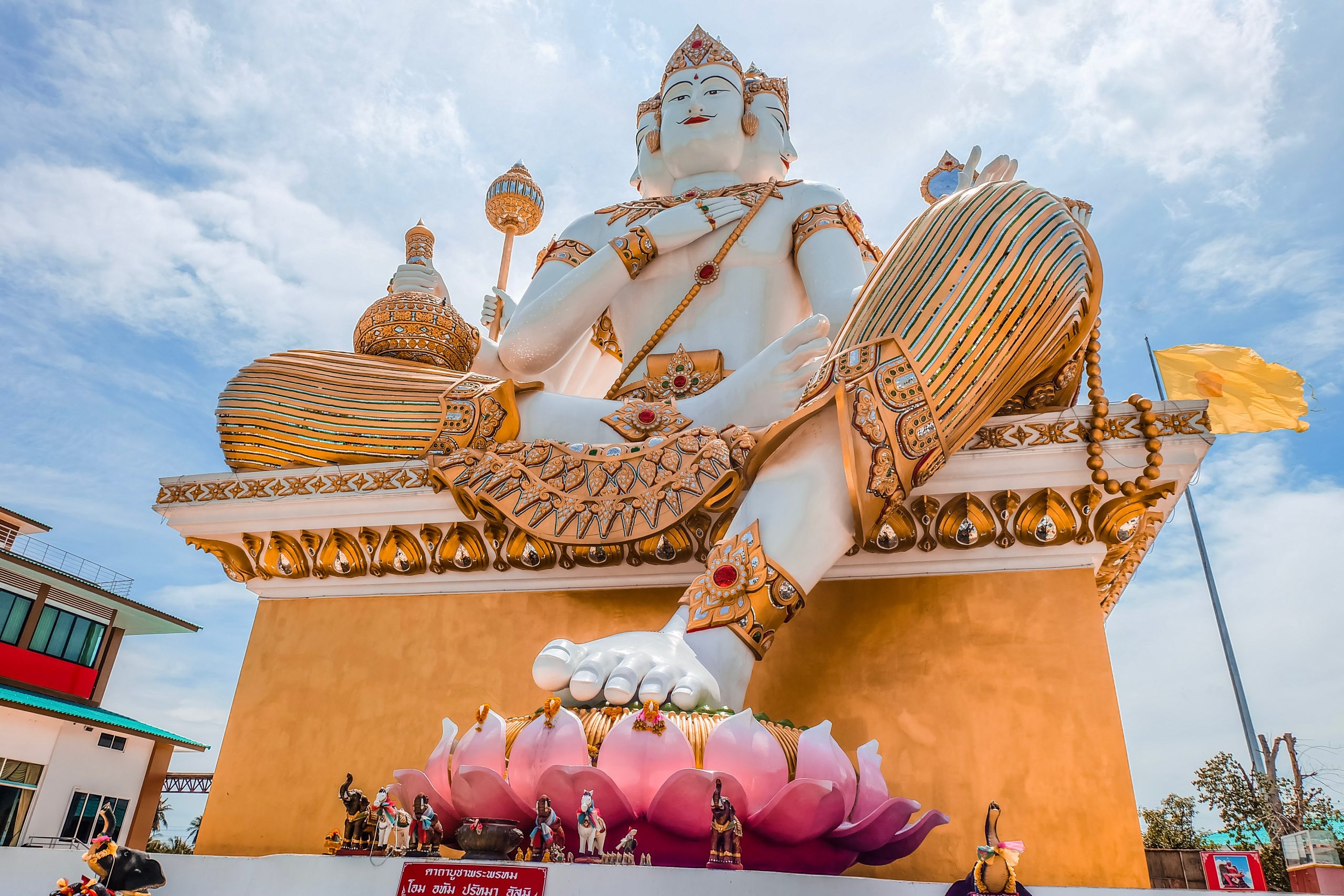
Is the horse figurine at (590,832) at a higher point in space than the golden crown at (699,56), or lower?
lower

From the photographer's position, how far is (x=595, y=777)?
1888mm

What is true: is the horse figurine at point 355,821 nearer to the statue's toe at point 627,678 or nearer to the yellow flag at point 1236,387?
the statue's toe at point 627,678

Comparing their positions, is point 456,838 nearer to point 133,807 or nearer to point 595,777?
point 595,777

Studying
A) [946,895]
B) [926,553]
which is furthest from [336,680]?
[946,895]

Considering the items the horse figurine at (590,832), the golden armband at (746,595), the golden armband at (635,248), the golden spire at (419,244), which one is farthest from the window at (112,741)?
the horse figurine at (590,832)

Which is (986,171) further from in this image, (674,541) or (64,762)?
(64,762)

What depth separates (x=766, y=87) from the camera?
4523 millimetres

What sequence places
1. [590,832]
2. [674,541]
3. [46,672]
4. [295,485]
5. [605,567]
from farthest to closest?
[46,672]
[295,485]
[605,567]
[674,541]
[590,832]

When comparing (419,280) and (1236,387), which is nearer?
(1236,387)

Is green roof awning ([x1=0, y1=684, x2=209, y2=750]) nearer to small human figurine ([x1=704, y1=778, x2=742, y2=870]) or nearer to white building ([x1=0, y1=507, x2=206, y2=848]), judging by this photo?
white building ([x1=0, y1=507, x2=206, y2=848])

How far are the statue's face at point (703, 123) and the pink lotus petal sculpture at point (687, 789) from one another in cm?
302

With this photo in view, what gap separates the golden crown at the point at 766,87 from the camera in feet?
14.8

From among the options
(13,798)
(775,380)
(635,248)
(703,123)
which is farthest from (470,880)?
(13,798)

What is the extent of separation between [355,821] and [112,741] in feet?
34.2
